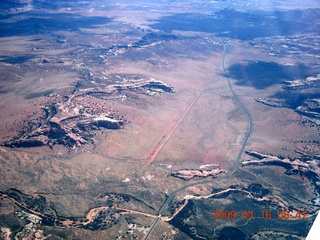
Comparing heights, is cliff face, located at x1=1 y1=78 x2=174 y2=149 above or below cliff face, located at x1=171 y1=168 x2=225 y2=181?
above

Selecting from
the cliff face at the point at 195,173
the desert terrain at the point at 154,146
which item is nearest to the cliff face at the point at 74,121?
the desert terrain at the point at 154,146

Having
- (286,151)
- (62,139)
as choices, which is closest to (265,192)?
(286,151)

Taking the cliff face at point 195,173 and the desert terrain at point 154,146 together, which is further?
Result: the cliff face at point 195,173

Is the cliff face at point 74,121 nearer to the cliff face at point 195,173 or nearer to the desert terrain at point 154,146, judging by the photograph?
the desert terrain at point 154,146

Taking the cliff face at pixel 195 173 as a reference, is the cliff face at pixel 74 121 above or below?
above

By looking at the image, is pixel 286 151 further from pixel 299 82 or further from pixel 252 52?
pixel 252 52
